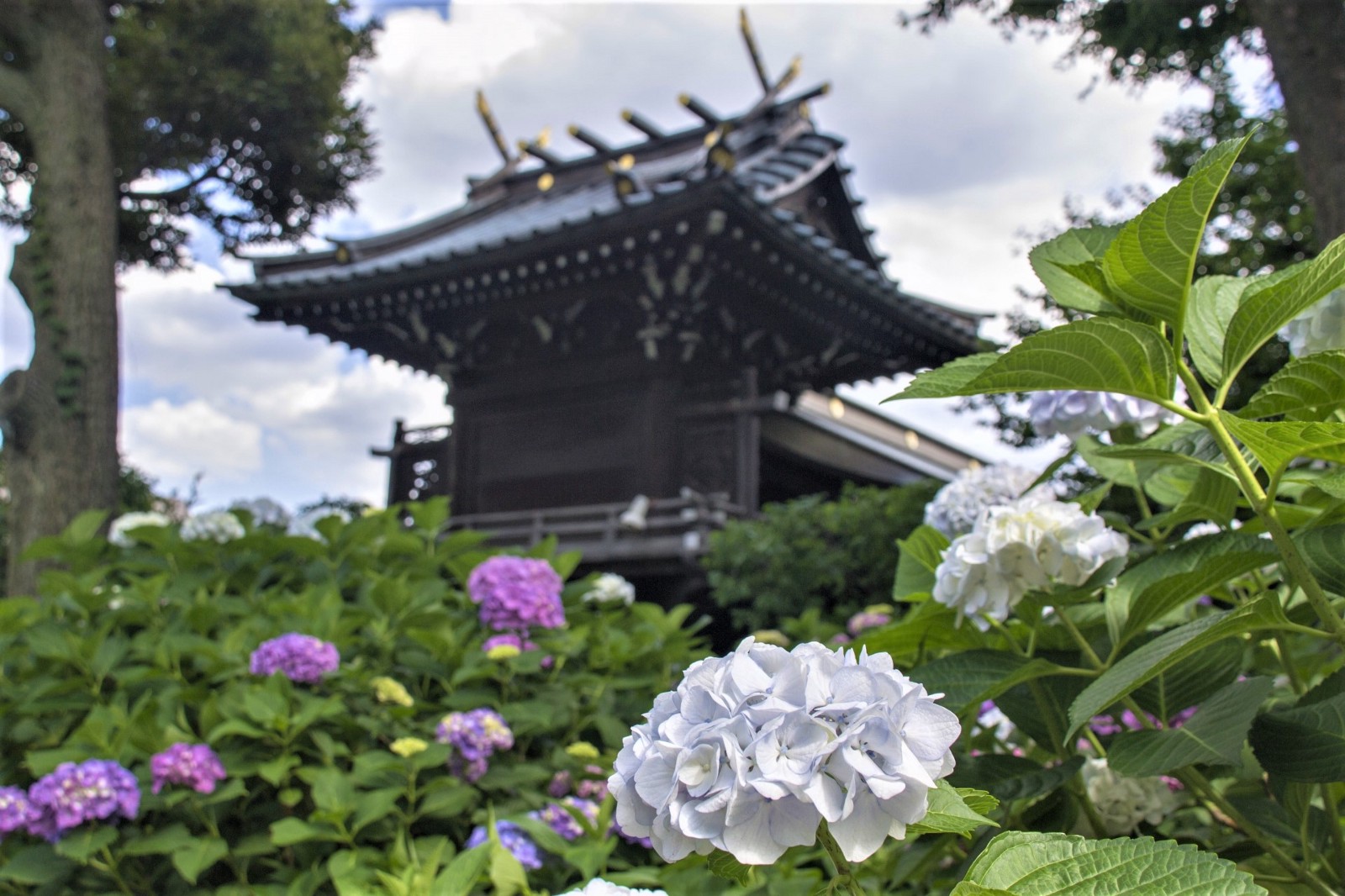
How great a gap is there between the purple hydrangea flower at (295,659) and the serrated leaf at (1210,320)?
186 centimetres

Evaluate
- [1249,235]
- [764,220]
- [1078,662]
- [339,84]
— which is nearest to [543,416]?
[764,220]

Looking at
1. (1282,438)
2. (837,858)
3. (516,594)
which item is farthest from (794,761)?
(516,594)

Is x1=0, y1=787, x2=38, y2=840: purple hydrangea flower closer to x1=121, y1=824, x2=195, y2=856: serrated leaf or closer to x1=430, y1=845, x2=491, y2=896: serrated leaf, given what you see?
x1=121, y1=824, x2=195, y2=856: serrated leaf

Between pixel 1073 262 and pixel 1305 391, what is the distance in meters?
0.24

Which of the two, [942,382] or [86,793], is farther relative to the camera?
[86,793]

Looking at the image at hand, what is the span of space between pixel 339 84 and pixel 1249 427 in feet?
40.5

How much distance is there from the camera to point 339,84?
11.6 m

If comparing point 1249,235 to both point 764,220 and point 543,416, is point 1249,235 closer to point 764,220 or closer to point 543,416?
point 764,220

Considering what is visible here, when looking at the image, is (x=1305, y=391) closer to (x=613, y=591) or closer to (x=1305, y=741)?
(x=1305, y=741)

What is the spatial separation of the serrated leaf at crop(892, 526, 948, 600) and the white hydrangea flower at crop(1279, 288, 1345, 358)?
47 cm

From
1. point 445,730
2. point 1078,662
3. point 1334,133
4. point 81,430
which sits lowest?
point 445,730

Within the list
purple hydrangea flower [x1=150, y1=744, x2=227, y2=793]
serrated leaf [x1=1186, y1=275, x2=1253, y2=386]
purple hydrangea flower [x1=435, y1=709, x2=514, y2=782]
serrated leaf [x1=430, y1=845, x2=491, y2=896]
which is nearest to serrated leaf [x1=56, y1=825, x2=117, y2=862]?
purple hydrangea flower [x1=150, y1=744, x2=227, y2=793]

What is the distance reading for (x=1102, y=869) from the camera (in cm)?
65

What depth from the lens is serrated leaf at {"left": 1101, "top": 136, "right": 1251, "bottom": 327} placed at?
807 millimetres
